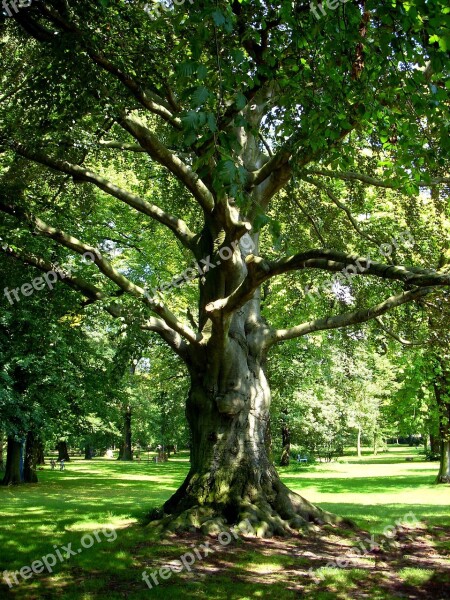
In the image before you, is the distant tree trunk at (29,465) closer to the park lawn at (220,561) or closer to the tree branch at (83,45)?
the park lawn at (220,561)

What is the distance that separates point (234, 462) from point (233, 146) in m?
7.10

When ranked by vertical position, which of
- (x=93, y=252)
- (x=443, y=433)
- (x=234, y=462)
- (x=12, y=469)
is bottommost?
(x=12, y=469)

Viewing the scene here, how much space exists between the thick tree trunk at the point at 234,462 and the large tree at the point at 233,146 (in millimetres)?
33

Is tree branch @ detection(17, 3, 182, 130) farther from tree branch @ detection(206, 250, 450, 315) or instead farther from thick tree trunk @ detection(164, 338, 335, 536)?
thick tree trunk @ detection(164, 338, 335, 536)

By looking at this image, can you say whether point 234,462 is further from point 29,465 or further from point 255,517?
point 29,465

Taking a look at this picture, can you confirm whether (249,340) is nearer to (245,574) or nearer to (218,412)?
(218,412)

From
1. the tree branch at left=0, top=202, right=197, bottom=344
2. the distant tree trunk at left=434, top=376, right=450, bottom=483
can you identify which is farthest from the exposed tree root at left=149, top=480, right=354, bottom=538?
the distant tree trunk at left=434, top=376, right=450, bottom=483

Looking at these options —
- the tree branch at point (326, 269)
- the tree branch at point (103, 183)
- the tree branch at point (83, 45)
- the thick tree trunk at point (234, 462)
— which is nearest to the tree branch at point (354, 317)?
the tree branch at point (326, 269)

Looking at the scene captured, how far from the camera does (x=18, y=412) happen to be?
18578mm

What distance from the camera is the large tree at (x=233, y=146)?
5.73 m

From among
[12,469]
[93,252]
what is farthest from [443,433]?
[93,252]

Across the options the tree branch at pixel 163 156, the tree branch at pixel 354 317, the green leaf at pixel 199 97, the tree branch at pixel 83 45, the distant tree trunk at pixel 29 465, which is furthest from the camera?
Answer: the distant tree trunk at pixel 29 465

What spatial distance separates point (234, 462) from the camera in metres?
9.90

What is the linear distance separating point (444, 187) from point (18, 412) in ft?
48.3
